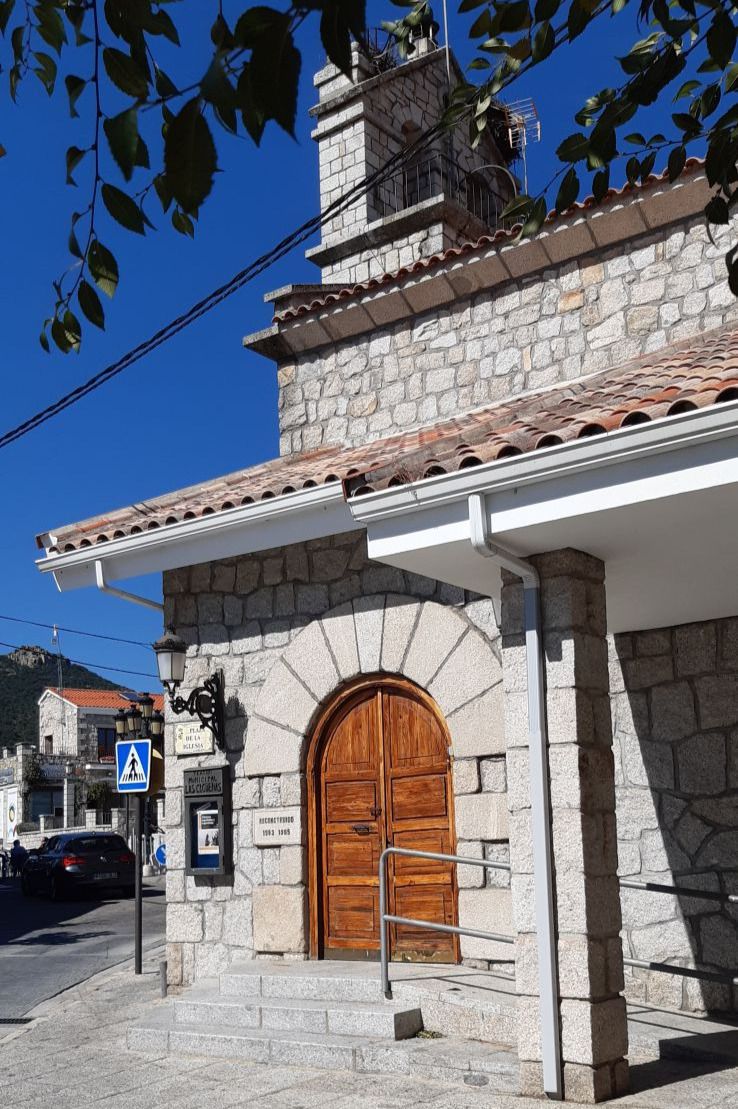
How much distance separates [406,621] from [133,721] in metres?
4.47

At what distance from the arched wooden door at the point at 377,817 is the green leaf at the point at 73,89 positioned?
5.67 m

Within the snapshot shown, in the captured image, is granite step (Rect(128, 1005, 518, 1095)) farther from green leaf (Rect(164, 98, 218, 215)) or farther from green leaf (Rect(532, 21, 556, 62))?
green leaf (Rect(164, 98, 218, 215))

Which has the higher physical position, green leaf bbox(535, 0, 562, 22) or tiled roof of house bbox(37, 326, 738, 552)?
green leaf bbox(535, 0, 562, 22)

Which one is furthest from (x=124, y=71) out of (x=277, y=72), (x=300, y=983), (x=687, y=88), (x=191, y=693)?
(x=191, y=693)

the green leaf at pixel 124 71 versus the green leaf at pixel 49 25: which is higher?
the green leaf at pixel 49 25

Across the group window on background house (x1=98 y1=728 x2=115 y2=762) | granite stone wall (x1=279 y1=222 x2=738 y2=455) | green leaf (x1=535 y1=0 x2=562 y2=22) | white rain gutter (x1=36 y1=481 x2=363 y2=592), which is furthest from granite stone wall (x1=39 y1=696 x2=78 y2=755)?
green leaf (x1=535 y1=0 x2=562 y2=22)

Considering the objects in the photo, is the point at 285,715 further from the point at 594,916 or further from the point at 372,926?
the point at 594,916

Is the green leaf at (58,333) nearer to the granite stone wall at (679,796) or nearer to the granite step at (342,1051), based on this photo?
the granite step at (342,1051)

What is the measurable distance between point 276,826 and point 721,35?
627cm

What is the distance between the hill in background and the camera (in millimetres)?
78750

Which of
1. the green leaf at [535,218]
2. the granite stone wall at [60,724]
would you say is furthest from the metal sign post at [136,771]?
the granite stone wall at [60,724]

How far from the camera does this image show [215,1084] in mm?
5750

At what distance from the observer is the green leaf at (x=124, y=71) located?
7.47 ft

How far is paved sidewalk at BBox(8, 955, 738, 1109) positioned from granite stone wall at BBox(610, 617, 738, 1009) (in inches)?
48.5
